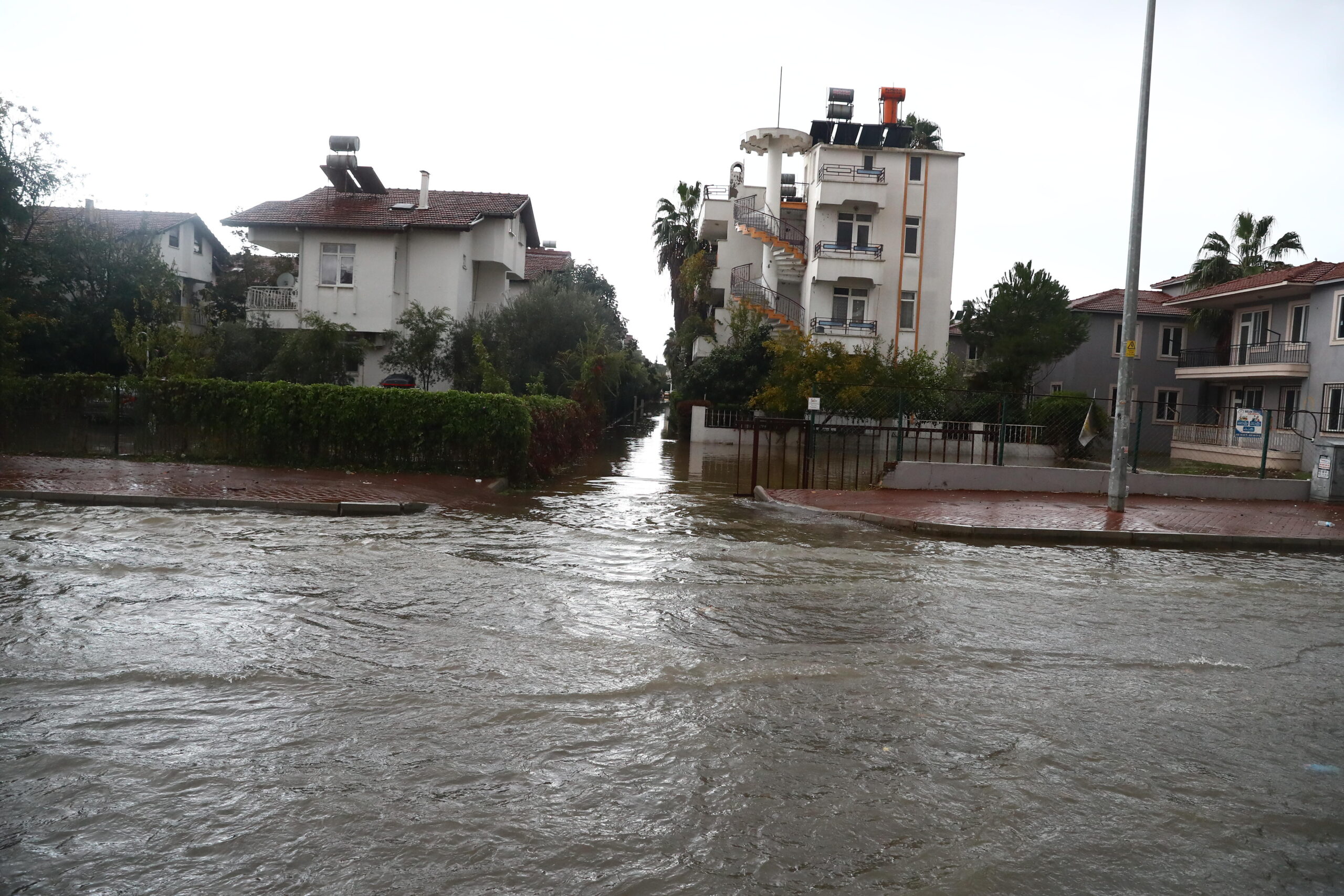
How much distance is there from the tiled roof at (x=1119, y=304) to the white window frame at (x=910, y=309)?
20.8 ft

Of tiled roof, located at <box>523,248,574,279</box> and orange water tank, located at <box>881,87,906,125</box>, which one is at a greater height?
orange water tank, located at <box>881,87,906,125</box>

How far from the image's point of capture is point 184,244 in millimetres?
47375

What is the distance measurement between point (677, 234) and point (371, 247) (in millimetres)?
24993

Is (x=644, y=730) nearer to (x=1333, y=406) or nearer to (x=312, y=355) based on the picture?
(x=312, y=355)

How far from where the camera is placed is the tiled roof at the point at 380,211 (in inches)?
1372

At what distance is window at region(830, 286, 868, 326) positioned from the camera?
43000 millimetres

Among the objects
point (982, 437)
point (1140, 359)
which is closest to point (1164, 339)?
point (1140, 359)

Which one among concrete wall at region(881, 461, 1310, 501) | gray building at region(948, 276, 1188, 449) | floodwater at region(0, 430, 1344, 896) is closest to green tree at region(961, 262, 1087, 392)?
gray building at region(948, 276, 1188, 449)

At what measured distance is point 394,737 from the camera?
525 centimetres

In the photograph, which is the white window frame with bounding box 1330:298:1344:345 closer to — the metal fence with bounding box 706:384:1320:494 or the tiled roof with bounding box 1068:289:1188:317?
the metal fence with bounding box 706:384:1320:494

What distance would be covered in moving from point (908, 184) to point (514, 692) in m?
40.7

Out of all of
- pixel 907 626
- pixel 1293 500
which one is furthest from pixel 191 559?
pixel 1293 500

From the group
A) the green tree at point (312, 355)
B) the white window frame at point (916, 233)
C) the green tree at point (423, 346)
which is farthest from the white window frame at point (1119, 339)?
the green tree at point (312, 355)

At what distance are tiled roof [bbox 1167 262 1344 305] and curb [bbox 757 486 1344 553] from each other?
877 inches
